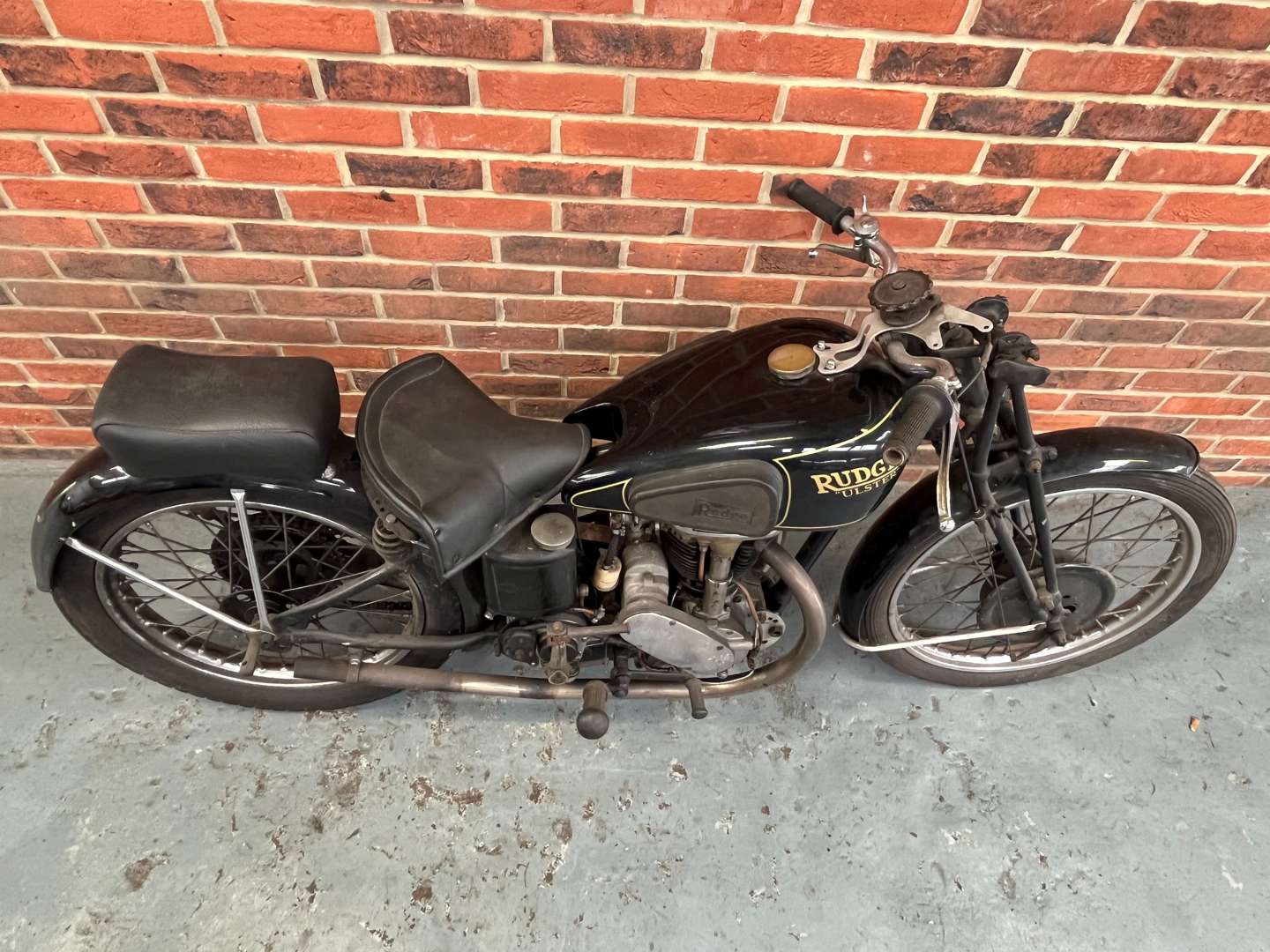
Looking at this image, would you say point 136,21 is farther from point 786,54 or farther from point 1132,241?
point 1132,241

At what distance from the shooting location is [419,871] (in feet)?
5.19

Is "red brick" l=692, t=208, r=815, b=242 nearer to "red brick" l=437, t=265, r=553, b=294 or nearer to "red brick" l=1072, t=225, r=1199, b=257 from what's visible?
"red brick" l=437, t=265, r=553, b=294

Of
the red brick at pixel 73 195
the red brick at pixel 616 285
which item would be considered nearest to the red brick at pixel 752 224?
the red brick at pixel 616 285

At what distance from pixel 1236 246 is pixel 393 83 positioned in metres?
1.78

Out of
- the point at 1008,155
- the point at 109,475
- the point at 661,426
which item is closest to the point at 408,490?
the point at 661,426

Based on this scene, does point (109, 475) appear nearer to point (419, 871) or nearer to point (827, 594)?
point (419, 871)

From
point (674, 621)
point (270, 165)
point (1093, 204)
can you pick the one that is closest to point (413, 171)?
point (270, 165)

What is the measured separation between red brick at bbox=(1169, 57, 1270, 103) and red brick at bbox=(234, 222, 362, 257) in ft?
5.14

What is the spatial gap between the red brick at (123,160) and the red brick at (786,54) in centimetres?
102

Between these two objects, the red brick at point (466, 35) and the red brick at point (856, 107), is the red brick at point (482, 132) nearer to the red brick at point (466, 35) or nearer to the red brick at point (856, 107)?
the red brick at point (466, 35)

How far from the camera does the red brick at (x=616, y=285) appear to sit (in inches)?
65.4

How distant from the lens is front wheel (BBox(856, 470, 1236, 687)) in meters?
1.59

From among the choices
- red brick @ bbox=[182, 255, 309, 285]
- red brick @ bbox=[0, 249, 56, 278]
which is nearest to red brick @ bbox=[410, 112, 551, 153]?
red brick @ bbox=[182, 255, 309, 285]

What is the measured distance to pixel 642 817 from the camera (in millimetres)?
1677
